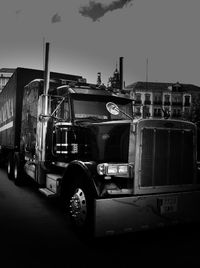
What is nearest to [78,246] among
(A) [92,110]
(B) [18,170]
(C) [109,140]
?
(C) [109,140]

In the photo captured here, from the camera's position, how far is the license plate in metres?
4.62

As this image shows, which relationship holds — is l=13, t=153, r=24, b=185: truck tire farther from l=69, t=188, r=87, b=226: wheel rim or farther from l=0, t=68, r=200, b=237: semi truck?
l=69, t=188, r=87, b=226: wheel rim

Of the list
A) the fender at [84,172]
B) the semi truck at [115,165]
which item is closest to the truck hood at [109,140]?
the semi truck at [115,165]

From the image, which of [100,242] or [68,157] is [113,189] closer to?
[100,242]

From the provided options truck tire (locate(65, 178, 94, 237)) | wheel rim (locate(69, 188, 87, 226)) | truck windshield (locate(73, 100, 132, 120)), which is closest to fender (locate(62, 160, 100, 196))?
truck tire (locate(65, 178, 94, 237))

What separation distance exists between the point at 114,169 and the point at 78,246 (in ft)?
4.29

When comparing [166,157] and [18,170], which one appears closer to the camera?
[166,157]

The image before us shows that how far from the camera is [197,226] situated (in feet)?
18.9

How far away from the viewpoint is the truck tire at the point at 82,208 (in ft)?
15.1

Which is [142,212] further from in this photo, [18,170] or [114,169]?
[18,170]

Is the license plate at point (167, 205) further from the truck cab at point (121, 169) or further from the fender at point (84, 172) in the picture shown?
the fender at point (84, 172)

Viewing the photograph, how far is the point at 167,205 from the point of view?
4668mm

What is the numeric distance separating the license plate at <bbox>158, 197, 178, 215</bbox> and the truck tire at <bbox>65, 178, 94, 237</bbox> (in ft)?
3.50

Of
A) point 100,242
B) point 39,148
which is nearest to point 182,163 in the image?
point 100,242
